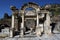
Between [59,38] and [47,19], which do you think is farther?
[47,19]

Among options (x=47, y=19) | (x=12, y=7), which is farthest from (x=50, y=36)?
(x=12, y=7)

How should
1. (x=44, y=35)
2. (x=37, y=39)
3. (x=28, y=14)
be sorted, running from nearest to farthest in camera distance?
(x=37, y=39), (x=44, y=35), (x=28, y=14)

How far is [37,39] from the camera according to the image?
1797 cm

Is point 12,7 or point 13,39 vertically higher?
point 12,7

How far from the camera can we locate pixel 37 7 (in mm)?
20344

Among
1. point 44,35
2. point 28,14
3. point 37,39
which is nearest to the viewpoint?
point 37,39

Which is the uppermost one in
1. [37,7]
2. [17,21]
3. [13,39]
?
[37,7]

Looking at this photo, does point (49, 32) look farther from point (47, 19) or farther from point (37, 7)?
point (37, 7)

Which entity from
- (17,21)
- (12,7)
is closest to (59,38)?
(12,7)

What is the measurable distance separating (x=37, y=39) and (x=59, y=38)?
2.50 m

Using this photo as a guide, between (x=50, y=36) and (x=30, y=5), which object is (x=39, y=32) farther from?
(x=30, y=5)

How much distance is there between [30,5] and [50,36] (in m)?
4.63

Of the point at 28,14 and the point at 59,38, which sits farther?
the point at 28,14

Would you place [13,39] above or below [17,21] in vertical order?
below
